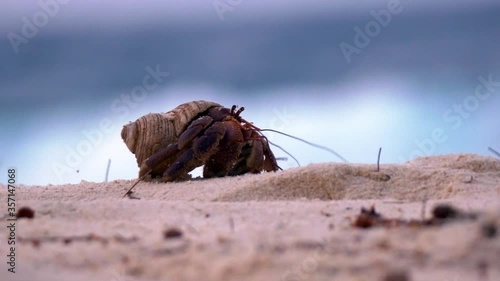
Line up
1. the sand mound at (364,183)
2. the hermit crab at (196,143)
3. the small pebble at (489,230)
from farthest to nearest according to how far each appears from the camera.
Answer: the hermit crab at (196,143) < the sand mound at (364,183) < the small pebble at (489,230)

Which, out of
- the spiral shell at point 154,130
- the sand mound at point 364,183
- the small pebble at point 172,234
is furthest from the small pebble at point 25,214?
the spiral shell at point 154,130

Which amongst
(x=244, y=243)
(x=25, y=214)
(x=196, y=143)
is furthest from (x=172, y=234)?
(x=196, y=143)

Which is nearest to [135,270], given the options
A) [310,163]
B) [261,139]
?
[310,163]

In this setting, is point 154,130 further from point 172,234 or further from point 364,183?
point 172,234

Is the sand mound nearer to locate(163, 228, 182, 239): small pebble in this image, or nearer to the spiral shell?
the spiral shell

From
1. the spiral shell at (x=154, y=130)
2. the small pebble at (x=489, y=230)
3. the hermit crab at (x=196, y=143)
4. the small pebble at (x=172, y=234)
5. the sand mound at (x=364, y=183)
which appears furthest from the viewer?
the spiral shell at (x=154, y=130)

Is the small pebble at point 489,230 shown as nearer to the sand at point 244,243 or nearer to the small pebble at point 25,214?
the sand at point 244,243

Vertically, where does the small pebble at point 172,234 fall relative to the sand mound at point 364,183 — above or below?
below

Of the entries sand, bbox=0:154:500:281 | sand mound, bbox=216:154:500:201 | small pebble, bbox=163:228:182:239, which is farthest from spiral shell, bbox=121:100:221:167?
small pebble, bbox=163:228:182:239
